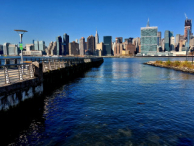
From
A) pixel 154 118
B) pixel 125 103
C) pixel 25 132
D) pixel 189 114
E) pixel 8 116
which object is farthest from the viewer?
pixel 125 103

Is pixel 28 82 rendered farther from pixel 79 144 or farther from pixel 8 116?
pixel 79 144

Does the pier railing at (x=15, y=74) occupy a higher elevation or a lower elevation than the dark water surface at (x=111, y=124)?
higher

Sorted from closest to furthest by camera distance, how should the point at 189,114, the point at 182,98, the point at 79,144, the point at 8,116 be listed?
the point at 79,144 < the point at 8,116 < the point at 189,114 < the point at 182,98

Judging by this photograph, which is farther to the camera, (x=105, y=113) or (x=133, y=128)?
(x=105, y=113)

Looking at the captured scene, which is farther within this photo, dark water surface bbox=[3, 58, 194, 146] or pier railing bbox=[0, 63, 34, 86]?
pier railing bbox=[0, 63, 34, 86]

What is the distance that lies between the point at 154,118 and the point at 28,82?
1070 cm

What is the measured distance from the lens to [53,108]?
1534cm

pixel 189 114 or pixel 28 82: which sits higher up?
pixel 28 82

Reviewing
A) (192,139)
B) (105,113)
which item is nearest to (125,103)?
(105,113)

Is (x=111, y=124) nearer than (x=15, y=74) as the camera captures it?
Yes

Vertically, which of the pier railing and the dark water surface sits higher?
the pier railing

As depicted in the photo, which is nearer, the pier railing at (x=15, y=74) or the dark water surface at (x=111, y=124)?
the dark water surface at (x=111, y=124)

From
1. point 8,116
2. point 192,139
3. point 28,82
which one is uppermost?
point 28,82

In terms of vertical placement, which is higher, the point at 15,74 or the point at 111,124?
the point at 15,74
